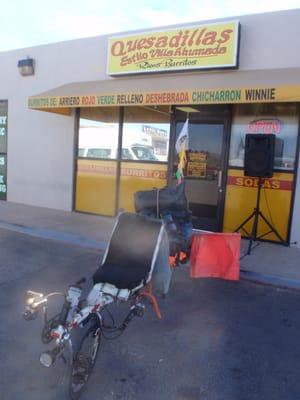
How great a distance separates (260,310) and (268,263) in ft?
5.32

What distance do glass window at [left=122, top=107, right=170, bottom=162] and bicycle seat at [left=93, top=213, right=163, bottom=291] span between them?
181 inches

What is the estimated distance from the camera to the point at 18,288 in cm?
453

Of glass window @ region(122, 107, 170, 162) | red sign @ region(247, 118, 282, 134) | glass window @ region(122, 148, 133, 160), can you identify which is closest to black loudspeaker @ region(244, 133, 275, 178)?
red sign @ region(247, 118, 282, 134)

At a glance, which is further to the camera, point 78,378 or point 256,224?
point 256,224

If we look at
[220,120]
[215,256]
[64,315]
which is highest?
[220,120]

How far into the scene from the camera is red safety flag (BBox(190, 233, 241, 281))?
4848mm

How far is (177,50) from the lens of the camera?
7418 millimetres

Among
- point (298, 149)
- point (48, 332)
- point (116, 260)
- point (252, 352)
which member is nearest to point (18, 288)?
point (116, 260)

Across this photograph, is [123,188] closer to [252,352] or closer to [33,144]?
[33,144]

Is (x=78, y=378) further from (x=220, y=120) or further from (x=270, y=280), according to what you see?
(x=220, y=120)

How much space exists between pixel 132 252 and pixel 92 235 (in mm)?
3702

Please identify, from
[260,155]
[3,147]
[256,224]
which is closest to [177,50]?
[260,155]

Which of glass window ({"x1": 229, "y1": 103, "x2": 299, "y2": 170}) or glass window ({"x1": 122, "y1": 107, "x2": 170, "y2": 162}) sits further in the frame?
glass window ({"x1": 122, "y1": 107, "x2": 170, "y2": 162})

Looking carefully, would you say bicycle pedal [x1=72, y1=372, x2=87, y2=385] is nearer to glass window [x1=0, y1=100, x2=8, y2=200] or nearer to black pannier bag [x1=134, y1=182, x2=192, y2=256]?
black pannier bag [x1=134, y1=182, x2=192, y2=256]
